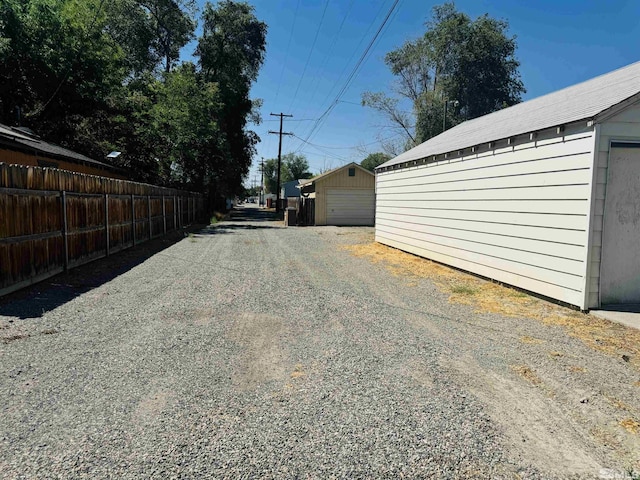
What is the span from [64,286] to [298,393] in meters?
5.12

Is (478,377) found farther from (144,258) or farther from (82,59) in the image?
(82,59)

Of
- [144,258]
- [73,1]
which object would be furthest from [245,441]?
[73,1]

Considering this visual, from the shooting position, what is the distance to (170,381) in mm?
3084

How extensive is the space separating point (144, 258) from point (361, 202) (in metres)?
15.5

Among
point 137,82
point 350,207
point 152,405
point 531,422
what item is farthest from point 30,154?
point 137,82

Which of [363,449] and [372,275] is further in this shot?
[372,275]

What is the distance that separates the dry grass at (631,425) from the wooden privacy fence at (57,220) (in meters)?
6.97

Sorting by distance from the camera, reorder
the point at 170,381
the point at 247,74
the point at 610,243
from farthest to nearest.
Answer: the point at 247,74
the point at 610,243
the point at 170,381

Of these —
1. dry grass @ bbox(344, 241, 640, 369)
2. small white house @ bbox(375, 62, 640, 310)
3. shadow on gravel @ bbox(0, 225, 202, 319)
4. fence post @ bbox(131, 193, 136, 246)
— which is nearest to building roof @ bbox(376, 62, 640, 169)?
small white house @ bbox(375, 62, 640, 310)

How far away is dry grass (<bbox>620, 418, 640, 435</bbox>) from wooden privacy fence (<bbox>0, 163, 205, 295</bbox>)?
697 centimetres

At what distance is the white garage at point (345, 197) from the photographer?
2261cm

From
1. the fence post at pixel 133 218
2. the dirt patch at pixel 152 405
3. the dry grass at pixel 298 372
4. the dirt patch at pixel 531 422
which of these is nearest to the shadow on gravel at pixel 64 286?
the fence post at pixel 133 218

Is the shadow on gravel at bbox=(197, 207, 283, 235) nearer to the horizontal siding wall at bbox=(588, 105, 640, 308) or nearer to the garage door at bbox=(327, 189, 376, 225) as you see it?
the garage door at bbox=(327, 189, 376, 225)

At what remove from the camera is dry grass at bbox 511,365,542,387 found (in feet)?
10.5
